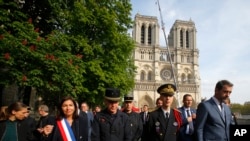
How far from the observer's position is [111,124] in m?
4.55

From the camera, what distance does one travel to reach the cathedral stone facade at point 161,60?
224 ft

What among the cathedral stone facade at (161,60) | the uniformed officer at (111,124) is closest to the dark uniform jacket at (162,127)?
the uniformed officer at (111,124)

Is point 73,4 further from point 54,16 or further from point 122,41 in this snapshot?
point 122,41

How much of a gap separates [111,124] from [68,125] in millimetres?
685

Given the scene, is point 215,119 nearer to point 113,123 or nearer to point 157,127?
point 157,127

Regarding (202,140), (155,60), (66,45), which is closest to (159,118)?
(202,140)

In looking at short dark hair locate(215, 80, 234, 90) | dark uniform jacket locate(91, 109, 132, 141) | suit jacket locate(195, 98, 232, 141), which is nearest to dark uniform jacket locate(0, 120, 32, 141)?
dark uniform jacket locate(91, 109, 132, 141)

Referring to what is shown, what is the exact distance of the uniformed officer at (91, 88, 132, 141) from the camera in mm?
4520

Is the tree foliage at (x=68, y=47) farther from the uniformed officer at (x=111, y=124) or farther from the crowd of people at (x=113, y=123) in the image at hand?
the uniformed officer at (x=111, y=124)

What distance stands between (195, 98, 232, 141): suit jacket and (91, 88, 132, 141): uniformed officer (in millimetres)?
1057

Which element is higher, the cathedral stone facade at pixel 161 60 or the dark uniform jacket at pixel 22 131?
the cathedral stone facade at pixel 161 60

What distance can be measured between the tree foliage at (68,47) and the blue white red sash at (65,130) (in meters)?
8.78

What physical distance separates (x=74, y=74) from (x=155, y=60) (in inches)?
2234

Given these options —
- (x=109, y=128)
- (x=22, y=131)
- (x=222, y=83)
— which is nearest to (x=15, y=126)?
(x=22, y=131)
